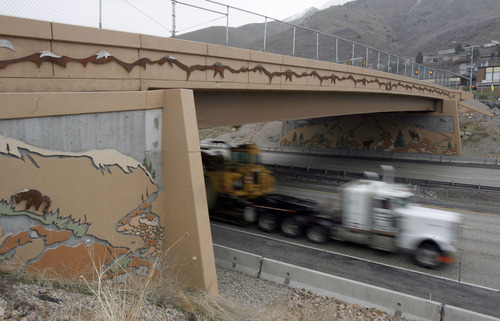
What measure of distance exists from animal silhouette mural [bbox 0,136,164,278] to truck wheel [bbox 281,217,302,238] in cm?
659

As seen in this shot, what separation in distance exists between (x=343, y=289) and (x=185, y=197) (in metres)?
5.32

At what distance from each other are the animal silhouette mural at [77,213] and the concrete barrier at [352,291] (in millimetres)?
4008

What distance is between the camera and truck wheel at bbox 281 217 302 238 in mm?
14320

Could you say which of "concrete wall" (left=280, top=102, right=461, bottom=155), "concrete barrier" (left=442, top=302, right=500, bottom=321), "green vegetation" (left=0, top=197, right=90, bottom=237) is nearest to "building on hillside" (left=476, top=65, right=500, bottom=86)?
"concrete wall" (left=280, top=102, right=461, bottom=155)

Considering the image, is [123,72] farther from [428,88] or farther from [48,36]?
[428,88]

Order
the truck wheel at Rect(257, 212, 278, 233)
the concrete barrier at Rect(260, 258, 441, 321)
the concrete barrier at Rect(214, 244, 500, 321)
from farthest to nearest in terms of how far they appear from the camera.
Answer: the truck wheel at Rect(257, 212, 278, 233)
the concrete barrier at Rect(260, 258, 441, 321)
the concrete barrier at Rect(214, 244, 500, 321)

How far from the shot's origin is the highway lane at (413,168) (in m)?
28.6

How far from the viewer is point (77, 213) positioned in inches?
295

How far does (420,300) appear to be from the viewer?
916 centimetres

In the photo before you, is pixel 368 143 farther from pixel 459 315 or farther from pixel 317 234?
pixel 459 315

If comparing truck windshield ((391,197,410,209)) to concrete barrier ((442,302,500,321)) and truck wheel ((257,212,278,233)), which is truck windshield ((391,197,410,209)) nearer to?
concrete barrier ((442,302,500,321))

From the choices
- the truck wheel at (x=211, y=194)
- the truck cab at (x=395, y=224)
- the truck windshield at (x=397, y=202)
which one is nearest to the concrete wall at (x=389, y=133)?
the truck wheel at (x=211, y=194)

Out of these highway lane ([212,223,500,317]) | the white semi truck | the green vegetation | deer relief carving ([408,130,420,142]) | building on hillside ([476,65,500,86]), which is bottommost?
highway lane ([212,223,500,317])

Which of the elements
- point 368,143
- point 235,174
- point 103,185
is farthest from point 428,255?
point 368,143
